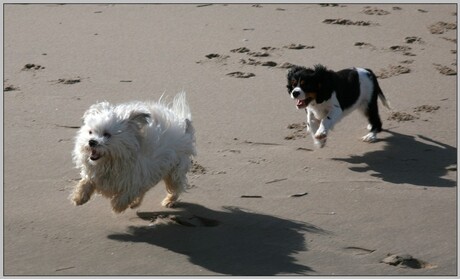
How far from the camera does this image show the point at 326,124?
7793 millimetres

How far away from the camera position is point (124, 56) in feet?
32.0

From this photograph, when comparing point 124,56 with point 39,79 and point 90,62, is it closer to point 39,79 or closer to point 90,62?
point 90,62

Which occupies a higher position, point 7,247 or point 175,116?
point 175,116

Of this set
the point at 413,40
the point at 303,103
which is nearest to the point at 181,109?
the point at 303,103

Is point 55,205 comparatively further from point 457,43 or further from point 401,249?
point 457,43

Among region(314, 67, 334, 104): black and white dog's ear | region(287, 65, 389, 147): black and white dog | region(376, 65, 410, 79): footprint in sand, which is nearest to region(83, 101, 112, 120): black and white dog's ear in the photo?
region(287, 65, 389, 147): black and white dog

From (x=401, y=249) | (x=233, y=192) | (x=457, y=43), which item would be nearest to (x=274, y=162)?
(x=233, y=192)

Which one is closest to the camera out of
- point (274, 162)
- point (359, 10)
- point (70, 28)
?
point (274, 162)

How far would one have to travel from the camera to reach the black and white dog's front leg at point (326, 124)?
25.3 feet

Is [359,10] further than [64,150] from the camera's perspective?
Yes

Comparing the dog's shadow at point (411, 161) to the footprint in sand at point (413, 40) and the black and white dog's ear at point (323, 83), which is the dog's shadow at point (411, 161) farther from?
the footprint in sand at point (413, 40)

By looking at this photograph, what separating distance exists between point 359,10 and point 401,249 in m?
5.75

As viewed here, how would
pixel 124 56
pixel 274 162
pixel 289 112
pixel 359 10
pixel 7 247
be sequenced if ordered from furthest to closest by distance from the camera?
pixel 359 10
pixel 124 56
pixel 289 112
pixel 274 162
pixel 7 247

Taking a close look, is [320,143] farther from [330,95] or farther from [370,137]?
[370,137]
